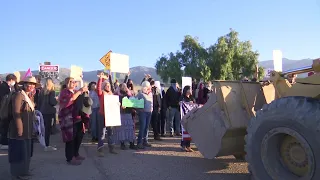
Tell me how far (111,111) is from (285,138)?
14.6 feet

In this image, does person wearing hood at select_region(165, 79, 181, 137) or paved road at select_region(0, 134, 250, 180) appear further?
person wearing hood at select_region(165, 79, 181, 137)

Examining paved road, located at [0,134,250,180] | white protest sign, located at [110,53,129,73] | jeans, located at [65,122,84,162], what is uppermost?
white protest sign, located at [110,53,129,73]

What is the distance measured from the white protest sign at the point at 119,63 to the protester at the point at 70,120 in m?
3.32

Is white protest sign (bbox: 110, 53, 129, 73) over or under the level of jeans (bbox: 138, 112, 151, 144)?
over

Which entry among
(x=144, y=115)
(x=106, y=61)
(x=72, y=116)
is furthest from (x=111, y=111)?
(x=106, y=61)

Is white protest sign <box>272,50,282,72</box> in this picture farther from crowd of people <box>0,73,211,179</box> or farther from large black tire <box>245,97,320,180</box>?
crowd of people <box>0,73,211,179</box>

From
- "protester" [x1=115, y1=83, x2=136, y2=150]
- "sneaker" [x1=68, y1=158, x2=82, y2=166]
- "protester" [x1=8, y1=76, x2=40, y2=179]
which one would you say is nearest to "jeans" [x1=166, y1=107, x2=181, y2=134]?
"protester" [x1=115, y1=83, x2=136, y2=150]

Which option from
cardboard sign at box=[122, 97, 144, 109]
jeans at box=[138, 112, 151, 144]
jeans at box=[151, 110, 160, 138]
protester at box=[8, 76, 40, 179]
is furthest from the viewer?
jeans at box=[151, 110, 160, 138]

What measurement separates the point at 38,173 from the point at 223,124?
12.0 feet

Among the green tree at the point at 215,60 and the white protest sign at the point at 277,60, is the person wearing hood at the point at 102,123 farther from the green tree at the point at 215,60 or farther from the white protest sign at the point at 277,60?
the green tree at the point at 215,60

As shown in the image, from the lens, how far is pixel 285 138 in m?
4.61

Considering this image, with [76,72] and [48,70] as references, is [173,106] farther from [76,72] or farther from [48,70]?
[48,70]

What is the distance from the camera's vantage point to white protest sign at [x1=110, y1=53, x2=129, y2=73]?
10.5 m

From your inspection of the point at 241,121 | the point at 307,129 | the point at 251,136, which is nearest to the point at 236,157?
the point at 241,121
